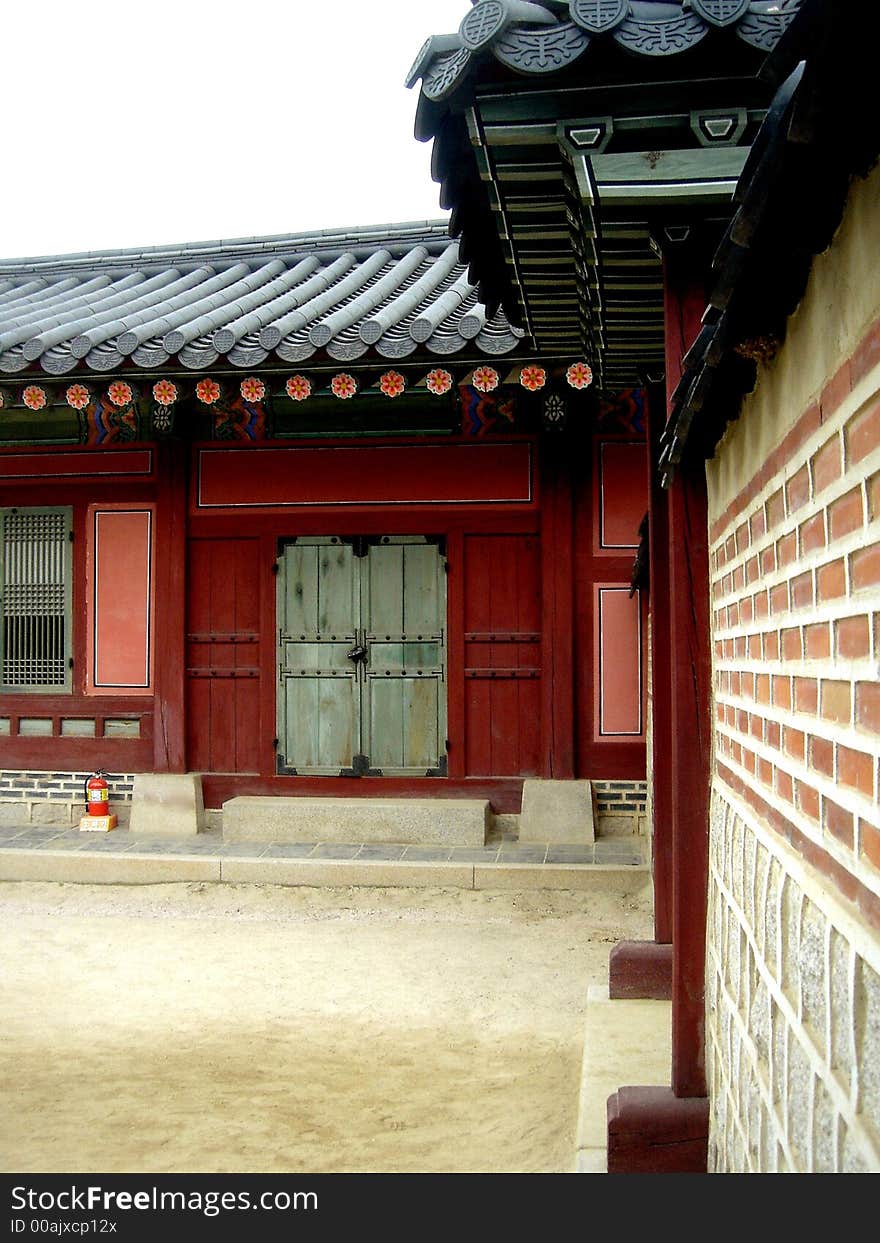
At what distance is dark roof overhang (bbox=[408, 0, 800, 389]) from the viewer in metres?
2.22

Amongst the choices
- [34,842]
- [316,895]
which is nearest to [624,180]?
[316,895]

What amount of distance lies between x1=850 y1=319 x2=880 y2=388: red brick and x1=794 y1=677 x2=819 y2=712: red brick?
1.48 ft

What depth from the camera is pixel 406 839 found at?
23.9 feet

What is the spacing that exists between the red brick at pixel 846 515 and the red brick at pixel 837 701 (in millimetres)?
198

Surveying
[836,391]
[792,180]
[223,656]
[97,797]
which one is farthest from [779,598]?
[97,797]

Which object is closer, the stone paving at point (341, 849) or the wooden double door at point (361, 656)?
the stone paving at point (341, 849)

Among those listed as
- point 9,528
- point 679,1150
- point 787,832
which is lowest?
point 679,1150

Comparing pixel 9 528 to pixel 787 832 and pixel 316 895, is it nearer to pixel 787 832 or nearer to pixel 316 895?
pixel 316 895

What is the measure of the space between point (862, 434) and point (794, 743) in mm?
584

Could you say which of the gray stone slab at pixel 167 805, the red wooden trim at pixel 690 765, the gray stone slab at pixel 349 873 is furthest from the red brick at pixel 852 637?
the gray stone slab at pixel 167 805

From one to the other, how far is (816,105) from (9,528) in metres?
8.05

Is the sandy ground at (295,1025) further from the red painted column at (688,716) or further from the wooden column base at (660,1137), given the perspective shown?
the red painted column at (688,716)

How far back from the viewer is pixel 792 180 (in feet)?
3.98

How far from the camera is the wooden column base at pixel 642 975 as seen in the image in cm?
384
